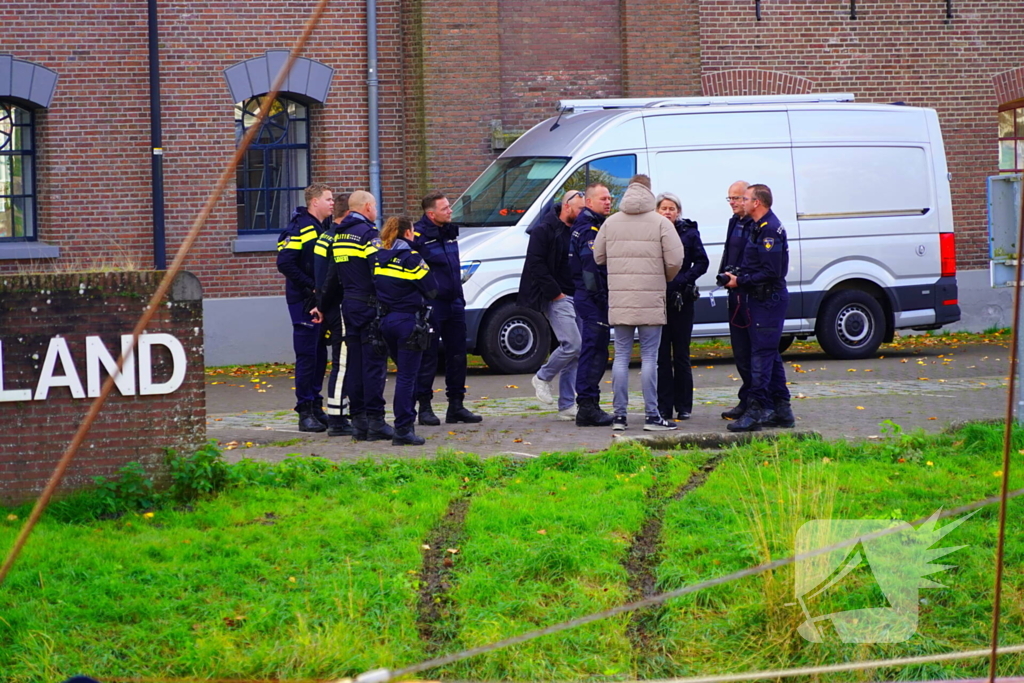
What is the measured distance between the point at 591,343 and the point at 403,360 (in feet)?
5.18

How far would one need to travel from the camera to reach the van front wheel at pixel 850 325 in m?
14.4

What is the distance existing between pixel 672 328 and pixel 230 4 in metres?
8.70

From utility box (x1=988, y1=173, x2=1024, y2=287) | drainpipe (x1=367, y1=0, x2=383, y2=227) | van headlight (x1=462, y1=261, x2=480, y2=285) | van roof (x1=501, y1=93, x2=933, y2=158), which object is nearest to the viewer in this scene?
utility box (x1=988, y1=173, x2=1024, y2=287)

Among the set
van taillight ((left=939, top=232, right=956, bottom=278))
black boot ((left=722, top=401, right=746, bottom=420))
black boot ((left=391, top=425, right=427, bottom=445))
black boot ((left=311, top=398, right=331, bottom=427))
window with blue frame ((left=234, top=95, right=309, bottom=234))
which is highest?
window with blue frame ((left=234, top=95, right=309, bottom=234))

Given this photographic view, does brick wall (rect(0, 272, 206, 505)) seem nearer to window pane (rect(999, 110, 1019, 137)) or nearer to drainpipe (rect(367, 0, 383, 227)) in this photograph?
drainpipe (rect(367, 0, 383, 227))

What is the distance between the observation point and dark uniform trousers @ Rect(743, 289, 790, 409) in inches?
352

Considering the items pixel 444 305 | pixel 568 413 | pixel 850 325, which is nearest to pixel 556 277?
pixel 444 305

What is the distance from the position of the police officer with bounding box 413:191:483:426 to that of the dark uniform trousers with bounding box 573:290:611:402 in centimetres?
93

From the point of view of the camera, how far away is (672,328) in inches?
377

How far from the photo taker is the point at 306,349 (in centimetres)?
947

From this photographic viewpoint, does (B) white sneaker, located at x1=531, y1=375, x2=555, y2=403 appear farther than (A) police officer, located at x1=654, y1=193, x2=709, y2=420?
Yes

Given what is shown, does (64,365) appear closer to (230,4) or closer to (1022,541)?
(1022,541)

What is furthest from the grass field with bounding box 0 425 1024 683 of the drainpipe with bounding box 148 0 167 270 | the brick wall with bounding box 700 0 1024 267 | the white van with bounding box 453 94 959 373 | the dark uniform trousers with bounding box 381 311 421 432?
the brick wall with bounding box 700 0 1024 267

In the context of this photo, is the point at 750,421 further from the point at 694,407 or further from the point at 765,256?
the point at 694,407
